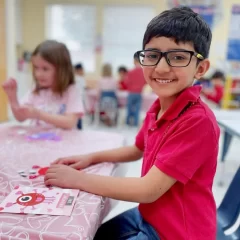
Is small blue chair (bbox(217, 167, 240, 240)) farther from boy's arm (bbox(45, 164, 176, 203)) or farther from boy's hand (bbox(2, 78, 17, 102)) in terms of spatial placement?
boy's hand (bbox(2, 78, 17, 102))

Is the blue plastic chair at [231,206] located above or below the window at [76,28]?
below

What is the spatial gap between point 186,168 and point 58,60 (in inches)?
39.4

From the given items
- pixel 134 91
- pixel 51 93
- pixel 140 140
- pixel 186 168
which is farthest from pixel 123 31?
pixel 186 168

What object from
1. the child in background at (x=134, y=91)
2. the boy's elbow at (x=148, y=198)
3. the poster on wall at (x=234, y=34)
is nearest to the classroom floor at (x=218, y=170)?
the child in background at (x=134, y=91)

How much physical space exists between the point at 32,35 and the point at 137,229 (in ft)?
19.8

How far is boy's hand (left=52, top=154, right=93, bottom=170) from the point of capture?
0.89 meters

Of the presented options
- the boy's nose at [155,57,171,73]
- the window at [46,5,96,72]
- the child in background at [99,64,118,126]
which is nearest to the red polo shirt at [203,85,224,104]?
the child in background at [99,64,118,126]

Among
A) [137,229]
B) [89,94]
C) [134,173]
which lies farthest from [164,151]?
[89,94]

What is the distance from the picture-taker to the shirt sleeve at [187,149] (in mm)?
637

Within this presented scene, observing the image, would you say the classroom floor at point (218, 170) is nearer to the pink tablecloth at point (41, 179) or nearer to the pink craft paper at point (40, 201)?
the pink tablecloth at point (41, 179)

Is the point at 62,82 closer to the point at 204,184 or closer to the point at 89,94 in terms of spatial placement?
the point at 204,184

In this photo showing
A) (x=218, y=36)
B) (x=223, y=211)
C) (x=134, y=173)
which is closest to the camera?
(x=223, y=211)

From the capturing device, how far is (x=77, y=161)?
91 cm

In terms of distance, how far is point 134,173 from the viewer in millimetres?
2342
